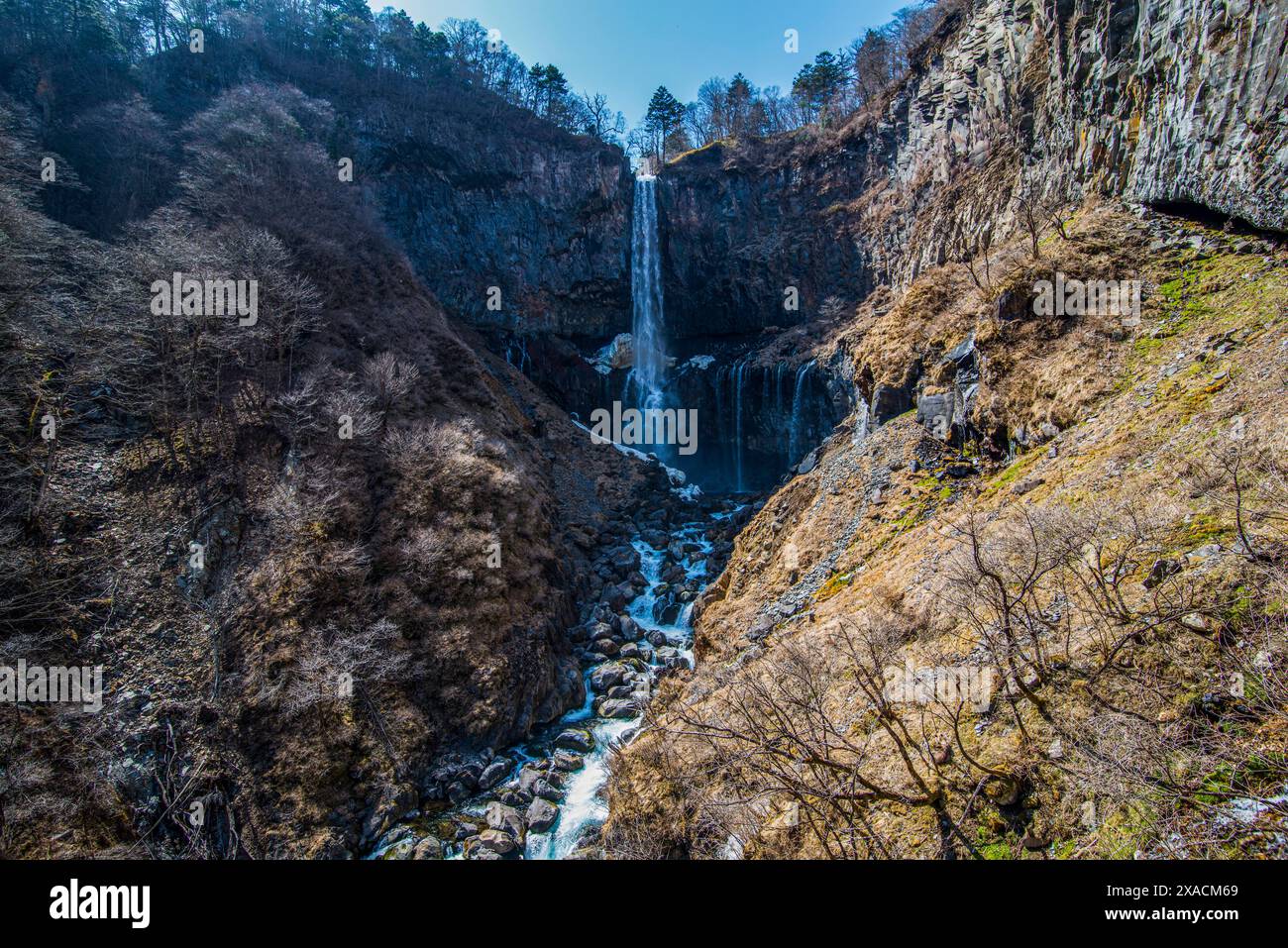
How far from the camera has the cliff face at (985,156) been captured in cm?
1039

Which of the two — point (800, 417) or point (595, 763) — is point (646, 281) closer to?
point (800, 417)

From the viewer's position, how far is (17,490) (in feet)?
46.6

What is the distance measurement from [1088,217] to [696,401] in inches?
1023

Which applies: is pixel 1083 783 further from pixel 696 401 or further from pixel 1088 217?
pixel 696 401

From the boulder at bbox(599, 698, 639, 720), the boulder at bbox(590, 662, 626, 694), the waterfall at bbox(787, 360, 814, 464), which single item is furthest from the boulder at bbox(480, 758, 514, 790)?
the waterfall at bbox(787, 360, 814, 464)

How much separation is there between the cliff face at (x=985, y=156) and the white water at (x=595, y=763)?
56.3 feet

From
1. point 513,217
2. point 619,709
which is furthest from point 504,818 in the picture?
point 513,217

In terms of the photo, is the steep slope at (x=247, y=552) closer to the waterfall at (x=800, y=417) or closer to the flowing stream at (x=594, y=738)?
the flowing stream at (x=594, y=738)

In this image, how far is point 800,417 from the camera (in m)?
32.2

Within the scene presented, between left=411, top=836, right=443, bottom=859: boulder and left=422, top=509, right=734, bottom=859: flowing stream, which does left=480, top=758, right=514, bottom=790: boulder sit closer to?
left=422, top=509, right=734, bottom=859: flowing stream

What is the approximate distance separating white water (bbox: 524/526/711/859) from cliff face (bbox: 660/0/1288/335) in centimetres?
1715

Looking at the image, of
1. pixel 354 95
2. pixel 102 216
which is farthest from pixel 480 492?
pixel 354 95

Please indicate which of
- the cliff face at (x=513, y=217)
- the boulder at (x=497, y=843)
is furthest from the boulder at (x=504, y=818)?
the cliff face at (x=513, y=217)

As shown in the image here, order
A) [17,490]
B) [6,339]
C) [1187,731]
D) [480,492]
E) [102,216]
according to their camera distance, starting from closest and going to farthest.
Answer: [1187,731] < [17,490] < [6,339] < [480,492] < [102,216]
